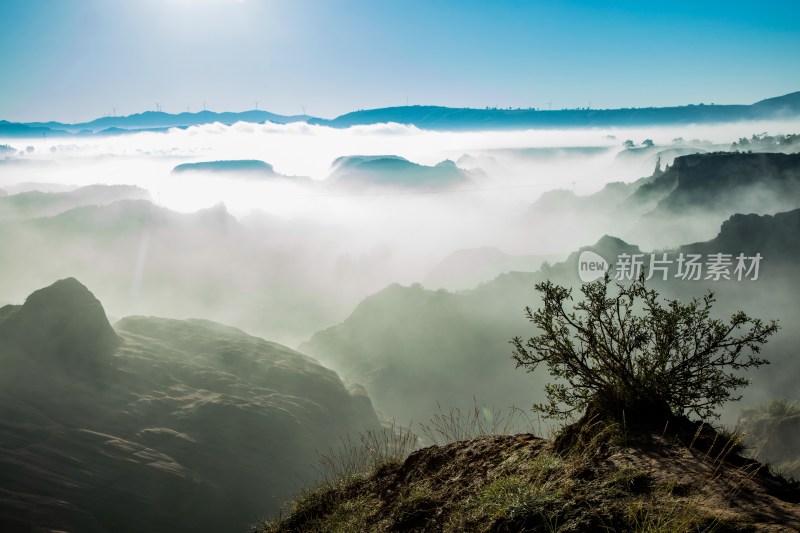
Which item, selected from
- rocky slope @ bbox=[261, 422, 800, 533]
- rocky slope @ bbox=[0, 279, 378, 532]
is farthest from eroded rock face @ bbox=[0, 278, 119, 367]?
rocky slope @ bbox=[261, 422, 800, 533]

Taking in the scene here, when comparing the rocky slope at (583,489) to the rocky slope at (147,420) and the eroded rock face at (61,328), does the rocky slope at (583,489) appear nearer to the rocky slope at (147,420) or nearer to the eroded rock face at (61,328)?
the rocky slope at (147,420)

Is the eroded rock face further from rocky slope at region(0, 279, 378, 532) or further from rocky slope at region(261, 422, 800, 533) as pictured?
rocky slope at region(261, 422, 800, 533)

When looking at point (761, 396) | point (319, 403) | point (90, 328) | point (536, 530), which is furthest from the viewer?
point (319, 403)

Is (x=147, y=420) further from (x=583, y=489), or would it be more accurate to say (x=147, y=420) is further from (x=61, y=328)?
(x=583, y=489)

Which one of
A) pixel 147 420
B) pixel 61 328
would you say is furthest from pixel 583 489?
pixel 61 328

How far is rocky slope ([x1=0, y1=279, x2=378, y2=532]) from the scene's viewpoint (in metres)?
90.4

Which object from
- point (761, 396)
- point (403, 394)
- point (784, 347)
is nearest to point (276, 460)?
point (403, 394)

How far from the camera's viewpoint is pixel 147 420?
379 ft

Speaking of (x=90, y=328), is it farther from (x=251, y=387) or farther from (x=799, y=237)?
(x=799, y=237)

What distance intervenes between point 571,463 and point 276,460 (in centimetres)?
12552

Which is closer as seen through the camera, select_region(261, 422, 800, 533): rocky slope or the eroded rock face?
select_region(261, 422, 800, 533): rocky slope

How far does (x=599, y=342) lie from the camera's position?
734cm

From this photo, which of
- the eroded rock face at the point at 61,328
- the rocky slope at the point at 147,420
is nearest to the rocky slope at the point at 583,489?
the rocky slope at the point at 147,420

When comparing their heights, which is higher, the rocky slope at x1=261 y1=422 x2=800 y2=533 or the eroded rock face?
the rocky slope at x1=261 y1=422 x2=800 y2=533
